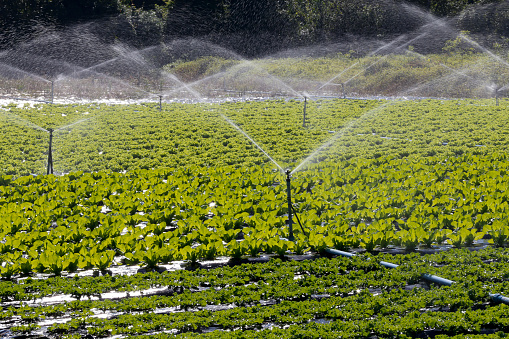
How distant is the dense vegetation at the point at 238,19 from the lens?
5688 centimetres

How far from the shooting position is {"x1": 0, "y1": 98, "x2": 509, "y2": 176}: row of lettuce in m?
20.3

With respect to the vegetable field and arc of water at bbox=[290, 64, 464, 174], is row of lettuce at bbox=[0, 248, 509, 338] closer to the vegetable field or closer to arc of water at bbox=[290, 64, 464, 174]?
the vegetable field

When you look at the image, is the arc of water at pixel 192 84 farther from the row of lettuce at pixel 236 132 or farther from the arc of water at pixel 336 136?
the arc of water at pixel 336 136

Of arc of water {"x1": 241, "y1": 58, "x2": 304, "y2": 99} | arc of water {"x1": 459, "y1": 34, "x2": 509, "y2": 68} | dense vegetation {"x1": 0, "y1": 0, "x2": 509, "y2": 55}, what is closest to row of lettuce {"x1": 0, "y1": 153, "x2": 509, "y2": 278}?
arc of water {"x1": 241, "y1": 58, "x2": 304, "y2": 99}

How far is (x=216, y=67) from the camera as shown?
50219mm

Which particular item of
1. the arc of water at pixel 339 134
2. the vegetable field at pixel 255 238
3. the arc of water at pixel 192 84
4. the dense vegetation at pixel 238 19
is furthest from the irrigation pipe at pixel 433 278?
the dense vegetation at pixel 238 19

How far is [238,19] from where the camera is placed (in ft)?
208

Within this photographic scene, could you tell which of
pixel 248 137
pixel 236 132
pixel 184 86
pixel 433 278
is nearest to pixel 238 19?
pixel 184 86

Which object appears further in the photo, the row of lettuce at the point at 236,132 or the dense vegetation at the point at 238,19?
the dense vegetation at the point at 238,19

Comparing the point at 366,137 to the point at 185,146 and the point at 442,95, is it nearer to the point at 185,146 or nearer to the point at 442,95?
the point at 185,146

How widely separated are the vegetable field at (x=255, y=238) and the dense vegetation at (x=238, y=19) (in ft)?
120

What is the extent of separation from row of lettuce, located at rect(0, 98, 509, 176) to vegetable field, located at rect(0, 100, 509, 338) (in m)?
0.18

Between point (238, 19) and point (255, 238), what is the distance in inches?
2204

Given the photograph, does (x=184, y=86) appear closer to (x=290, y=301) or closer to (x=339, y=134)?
(x=339, y=134)
